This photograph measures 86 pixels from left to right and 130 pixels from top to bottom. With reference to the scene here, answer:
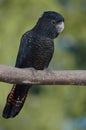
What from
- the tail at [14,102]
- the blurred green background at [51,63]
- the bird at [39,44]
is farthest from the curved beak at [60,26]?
the blurred green background at [51,63]

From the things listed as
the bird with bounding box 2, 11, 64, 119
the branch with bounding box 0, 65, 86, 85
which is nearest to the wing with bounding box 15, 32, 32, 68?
the bird with bounding box 2, 11, 64, 119

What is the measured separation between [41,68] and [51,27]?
0.83 ft

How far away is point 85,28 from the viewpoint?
28.7 feet

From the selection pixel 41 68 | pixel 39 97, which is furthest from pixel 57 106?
pixel 41 68

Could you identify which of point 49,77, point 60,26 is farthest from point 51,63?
point 49,77

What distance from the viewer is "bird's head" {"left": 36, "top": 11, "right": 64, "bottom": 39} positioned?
192 inches

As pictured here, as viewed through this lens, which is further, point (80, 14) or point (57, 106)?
point (80, 14)

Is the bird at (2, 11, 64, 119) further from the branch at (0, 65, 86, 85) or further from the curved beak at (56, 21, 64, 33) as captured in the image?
the branch at (0, 65, 86, 85)

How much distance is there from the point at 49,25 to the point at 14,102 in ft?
1.70

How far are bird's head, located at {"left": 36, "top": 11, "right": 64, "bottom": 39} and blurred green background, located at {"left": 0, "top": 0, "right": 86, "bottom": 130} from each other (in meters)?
1.63

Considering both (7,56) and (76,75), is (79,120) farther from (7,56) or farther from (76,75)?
(76,75)

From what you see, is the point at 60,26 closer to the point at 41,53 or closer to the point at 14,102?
the point at 41,53

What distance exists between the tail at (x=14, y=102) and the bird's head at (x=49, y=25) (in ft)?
1.22

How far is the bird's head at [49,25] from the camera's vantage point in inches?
192
